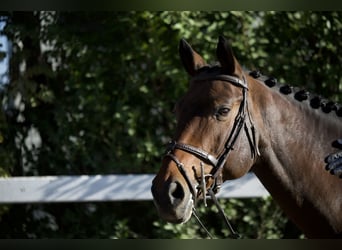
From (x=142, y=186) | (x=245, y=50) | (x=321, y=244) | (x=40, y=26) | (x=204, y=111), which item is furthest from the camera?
(x=40, y=26)

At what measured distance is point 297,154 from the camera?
2.43 m

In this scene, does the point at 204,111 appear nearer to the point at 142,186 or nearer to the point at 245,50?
the point at 142,186

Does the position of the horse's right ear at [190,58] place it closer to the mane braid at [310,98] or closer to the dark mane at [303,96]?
the dark mane at [303,96]

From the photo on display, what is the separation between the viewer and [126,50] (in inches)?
203

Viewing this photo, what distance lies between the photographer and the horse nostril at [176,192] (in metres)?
2.11

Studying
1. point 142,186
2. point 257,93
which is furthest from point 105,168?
point 257,93

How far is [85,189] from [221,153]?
244cm

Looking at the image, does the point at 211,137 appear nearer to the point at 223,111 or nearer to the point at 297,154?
the point at 223,111

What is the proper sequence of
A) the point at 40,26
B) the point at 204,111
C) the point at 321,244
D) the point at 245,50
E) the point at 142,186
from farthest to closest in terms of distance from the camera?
the point at 40,26 → the point at 245,50 → the point at 142,186 → the point at 204,111 → the point at 321,244

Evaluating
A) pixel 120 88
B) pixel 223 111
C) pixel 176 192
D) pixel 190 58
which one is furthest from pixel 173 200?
pixel 120 88

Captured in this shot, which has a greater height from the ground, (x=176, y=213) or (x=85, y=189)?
(x=176, y=213)

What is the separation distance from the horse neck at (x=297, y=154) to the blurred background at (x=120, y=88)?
252 cm

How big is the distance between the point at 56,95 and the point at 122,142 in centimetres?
85

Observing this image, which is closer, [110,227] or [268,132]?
[268,132]
